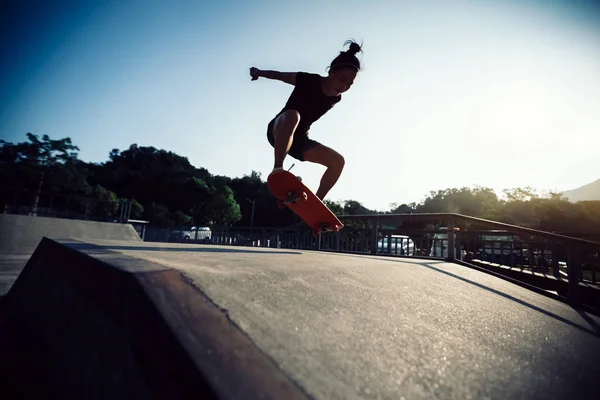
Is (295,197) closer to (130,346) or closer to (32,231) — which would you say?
(130,346)

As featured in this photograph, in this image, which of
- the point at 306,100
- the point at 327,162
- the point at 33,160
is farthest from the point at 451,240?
the point at 33,160

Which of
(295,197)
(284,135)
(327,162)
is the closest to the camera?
(284,135)

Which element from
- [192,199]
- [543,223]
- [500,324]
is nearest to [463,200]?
[543,223]

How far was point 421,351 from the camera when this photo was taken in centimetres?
87

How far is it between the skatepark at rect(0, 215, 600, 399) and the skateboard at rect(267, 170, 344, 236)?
141cm

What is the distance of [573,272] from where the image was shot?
3.40m

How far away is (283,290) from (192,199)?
3966cm

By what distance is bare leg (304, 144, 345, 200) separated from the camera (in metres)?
3.40

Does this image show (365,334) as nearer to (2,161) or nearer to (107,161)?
(2,161)

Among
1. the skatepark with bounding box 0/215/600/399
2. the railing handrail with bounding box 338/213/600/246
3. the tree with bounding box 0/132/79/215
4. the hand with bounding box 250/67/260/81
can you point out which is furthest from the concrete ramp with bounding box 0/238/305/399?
the tree with bounding box 0/132/79/215

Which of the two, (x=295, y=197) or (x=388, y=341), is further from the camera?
(x=295, y=197)

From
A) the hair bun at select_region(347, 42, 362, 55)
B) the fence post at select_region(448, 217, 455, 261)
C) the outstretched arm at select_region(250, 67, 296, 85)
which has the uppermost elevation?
the hair bun at select_region(347, 42, 362, 55)

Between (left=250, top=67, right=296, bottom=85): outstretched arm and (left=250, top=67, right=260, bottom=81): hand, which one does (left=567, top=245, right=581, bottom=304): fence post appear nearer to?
(left=250, top=67, right=296, bottom=85): outstretched arm

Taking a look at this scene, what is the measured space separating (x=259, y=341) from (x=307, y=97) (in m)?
2.73
